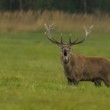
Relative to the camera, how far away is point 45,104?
12680 millimetres

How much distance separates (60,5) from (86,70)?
35.0m

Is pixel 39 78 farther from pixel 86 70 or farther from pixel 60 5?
pixel 60 5

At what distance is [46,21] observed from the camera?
44938 millimetres

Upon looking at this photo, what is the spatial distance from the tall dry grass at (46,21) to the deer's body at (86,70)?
25.5 m

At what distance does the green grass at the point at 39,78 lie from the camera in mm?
12727

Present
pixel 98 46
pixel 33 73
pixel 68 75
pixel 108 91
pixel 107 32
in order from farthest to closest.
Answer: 1. pixel 107 32
2. pixel 98 46
3. pixel 33 73
4. pixel 68 75
5. pixel 108 91

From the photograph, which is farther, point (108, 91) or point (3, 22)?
point (3, 22)

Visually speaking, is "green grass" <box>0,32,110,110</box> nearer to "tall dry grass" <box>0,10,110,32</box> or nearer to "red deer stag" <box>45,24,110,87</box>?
"red deer stag" <box>45,24,110,87</box>

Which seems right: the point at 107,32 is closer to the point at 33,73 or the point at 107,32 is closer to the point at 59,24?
the point at 59,24

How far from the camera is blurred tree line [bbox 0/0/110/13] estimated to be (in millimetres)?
51784

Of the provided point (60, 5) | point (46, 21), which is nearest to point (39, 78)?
point (46, 21)

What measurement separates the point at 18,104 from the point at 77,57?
5.05m

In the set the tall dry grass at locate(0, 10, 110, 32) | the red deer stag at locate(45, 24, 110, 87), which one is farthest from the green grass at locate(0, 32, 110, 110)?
A: the tall dry grass at locate(0, 10, 110, 32)

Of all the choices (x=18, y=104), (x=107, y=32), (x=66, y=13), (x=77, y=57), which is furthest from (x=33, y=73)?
(x=66, y=13)
